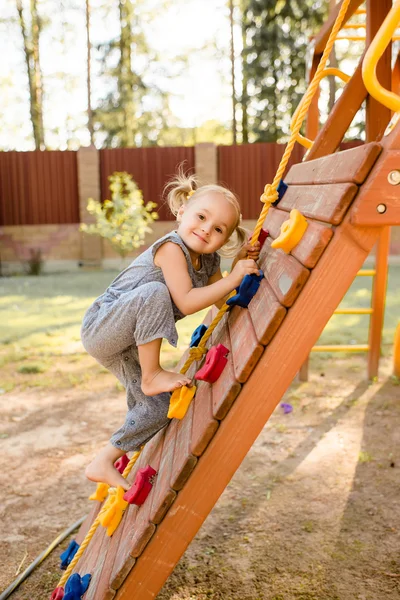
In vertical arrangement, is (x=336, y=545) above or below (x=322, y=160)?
below

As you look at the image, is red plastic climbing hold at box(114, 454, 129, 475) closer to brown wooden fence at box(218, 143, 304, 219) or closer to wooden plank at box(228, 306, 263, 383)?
wooden plank at box(228, 306, 263, 383)

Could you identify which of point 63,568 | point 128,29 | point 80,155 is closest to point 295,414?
point 63,568

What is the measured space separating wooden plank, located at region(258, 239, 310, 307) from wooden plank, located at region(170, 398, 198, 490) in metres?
0.54

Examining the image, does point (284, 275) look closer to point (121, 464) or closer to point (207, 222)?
point (207, 222)

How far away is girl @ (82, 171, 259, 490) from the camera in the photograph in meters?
2.28

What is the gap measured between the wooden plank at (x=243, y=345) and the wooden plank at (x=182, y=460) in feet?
0.93

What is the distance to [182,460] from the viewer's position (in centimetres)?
185

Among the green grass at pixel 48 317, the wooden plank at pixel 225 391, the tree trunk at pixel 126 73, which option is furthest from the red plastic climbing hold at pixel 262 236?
the tree trunk at pixel 126 73

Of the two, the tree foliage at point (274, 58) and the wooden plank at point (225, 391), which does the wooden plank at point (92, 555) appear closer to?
the wooden plank at point (225, 391)

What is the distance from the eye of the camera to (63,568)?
8.89 feet

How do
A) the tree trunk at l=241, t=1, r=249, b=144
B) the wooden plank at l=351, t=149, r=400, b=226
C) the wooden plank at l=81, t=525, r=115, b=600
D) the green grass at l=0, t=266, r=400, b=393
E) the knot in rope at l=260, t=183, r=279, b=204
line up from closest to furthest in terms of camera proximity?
the wooden plank at l=351, t=149, r=400, b=226 < the wooden plank at l=81, t=525, r=115, b=600 < the knot in rope at l=260, t=183, r=279, b=204 < the green grass at l=0, t=266, r=400, b=393 < the tree trunk at l=241, t=1, r=249, b=144

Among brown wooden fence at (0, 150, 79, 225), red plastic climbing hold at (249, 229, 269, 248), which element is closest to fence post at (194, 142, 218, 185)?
brown wooden fence at (0, 150, 79, 225)

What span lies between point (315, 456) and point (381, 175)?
2.68m

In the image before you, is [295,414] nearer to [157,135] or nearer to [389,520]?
[389,520]
